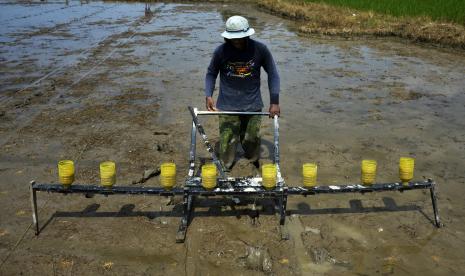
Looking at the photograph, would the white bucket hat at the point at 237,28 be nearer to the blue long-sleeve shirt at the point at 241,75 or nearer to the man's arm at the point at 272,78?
the blue long-sleeve shirt at the point at 241,75

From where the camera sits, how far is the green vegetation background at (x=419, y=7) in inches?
596

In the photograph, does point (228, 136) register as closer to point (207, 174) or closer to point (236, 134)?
point (236, 134)

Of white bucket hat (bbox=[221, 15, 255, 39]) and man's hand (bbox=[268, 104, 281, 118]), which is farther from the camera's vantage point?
man's hand (bbox=[268, 104, 281, 118])

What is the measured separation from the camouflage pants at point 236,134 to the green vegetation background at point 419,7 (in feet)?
41.6

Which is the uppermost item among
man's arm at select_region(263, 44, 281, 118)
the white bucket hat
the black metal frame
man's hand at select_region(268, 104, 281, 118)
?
the white bucket hat

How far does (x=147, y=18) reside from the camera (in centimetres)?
2167

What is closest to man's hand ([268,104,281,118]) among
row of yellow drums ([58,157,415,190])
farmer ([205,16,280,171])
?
farmer ([205,16,280,171])

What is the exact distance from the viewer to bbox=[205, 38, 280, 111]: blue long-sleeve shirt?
14.2 ft

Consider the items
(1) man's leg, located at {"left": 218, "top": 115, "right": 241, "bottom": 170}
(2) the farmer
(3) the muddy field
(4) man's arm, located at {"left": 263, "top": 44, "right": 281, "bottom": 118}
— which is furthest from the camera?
(1) man's leg, located at {"left": 218, "top": 115, "right": 241, "bottom": 170}

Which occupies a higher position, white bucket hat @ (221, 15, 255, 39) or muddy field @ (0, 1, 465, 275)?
white bucket hat @ (221, 15, 255, 39)

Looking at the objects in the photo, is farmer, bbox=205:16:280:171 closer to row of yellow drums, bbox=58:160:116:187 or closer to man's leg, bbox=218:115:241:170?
man's leg, bbox=218:115:241:170

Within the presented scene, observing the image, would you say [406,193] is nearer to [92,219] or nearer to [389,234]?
[389,234]

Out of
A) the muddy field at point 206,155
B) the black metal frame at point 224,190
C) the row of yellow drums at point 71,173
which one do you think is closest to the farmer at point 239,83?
the muddy field at point 206,155

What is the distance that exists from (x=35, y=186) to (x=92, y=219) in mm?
682
